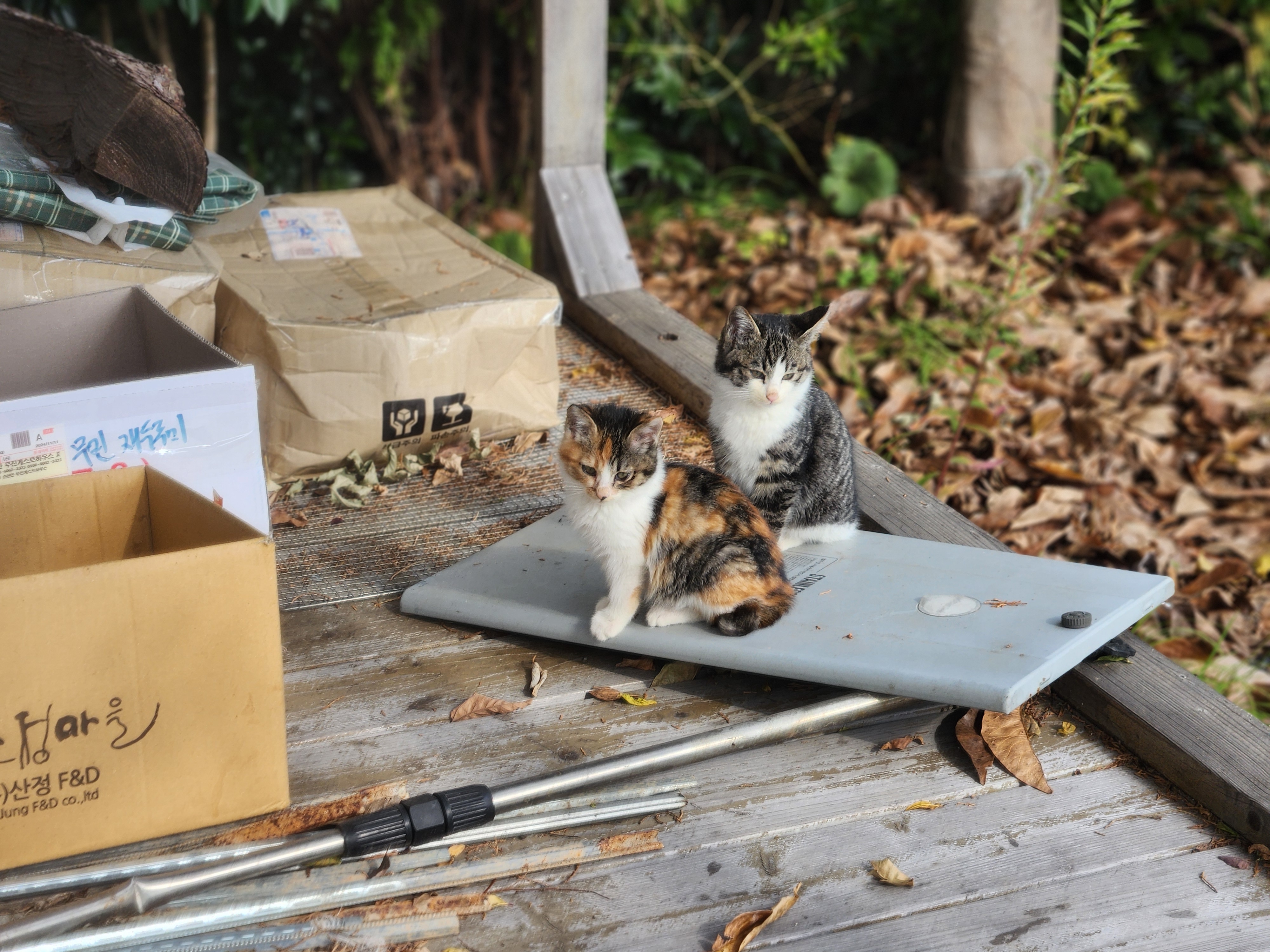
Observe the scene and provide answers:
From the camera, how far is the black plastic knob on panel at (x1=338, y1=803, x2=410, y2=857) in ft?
5.20

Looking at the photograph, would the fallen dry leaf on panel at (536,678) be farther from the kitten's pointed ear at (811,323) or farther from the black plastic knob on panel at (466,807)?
the kitten's pointed ear at (811,323)

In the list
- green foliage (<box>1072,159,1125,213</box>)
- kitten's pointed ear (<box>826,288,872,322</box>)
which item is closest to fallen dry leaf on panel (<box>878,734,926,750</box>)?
kitten's pointed ear (<box>826,288,872,322</box>)

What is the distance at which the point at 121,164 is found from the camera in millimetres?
2451

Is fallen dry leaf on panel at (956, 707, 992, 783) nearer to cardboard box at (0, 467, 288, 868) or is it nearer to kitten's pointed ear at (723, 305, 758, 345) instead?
kitten's pointed ear at (723, 305, 758, 345)

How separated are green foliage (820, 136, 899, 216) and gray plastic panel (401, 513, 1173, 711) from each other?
316 centimetres

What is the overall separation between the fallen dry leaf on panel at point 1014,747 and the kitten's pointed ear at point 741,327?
856 millimetres

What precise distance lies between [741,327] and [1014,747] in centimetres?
95

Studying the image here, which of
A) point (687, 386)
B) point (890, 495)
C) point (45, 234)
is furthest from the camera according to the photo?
point (687, 386)

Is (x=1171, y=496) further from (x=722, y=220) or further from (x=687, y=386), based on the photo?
(x=722, y=220)

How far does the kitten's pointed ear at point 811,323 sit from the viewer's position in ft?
7.35

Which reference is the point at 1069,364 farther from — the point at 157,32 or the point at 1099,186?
the point at 157,32

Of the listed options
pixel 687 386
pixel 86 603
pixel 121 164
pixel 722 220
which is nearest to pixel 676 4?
pixel 722 220

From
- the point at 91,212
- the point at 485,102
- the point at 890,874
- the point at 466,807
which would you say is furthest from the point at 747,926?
the point at 485,102

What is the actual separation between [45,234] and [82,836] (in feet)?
4.83
